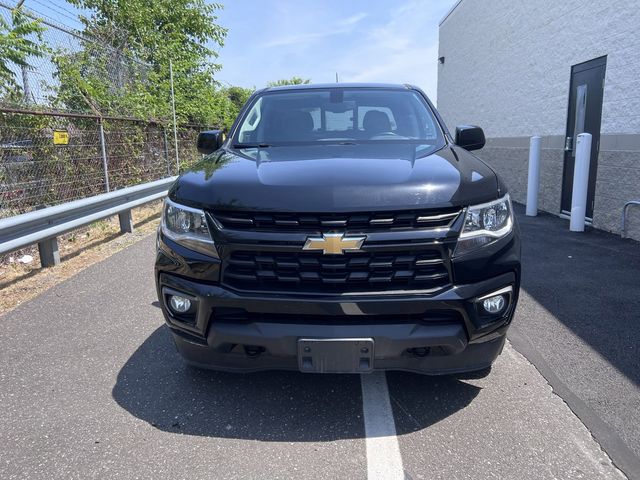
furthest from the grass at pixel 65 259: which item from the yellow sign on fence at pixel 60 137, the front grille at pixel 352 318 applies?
the front grille at pixel 352 318

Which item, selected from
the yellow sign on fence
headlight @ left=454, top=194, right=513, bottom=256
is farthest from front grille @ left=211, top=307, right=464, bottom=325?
the yellow sign on fence

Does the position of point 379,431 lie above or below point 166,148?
below

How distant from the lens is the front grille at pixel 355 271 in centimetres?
247

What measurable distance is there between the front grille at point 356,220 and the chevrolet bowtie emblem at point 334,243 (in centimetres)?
5

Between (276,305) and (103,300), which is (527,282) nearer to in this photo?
(276,305)

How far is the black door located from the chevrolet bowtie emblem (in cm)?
679

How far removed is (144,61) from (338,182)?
40.4 ft

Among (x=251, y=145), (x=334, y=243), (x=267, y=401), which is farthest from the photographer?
(x=251, y=145)

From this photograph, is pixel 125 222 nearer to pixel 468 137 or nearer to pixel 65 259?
pixel 65 259

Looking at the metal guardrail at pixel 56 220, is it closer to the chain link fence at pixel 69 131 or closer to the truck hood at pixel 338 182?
the chain link fence at pixel 69 131

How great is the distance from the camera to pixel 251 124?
4.06 metres

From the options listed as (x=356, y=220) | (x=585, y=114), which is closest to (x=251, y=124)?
(x=356, y=220)

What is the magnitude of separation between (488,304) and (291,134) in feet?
6.50

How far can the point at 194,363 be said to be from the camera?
9.16 feet
